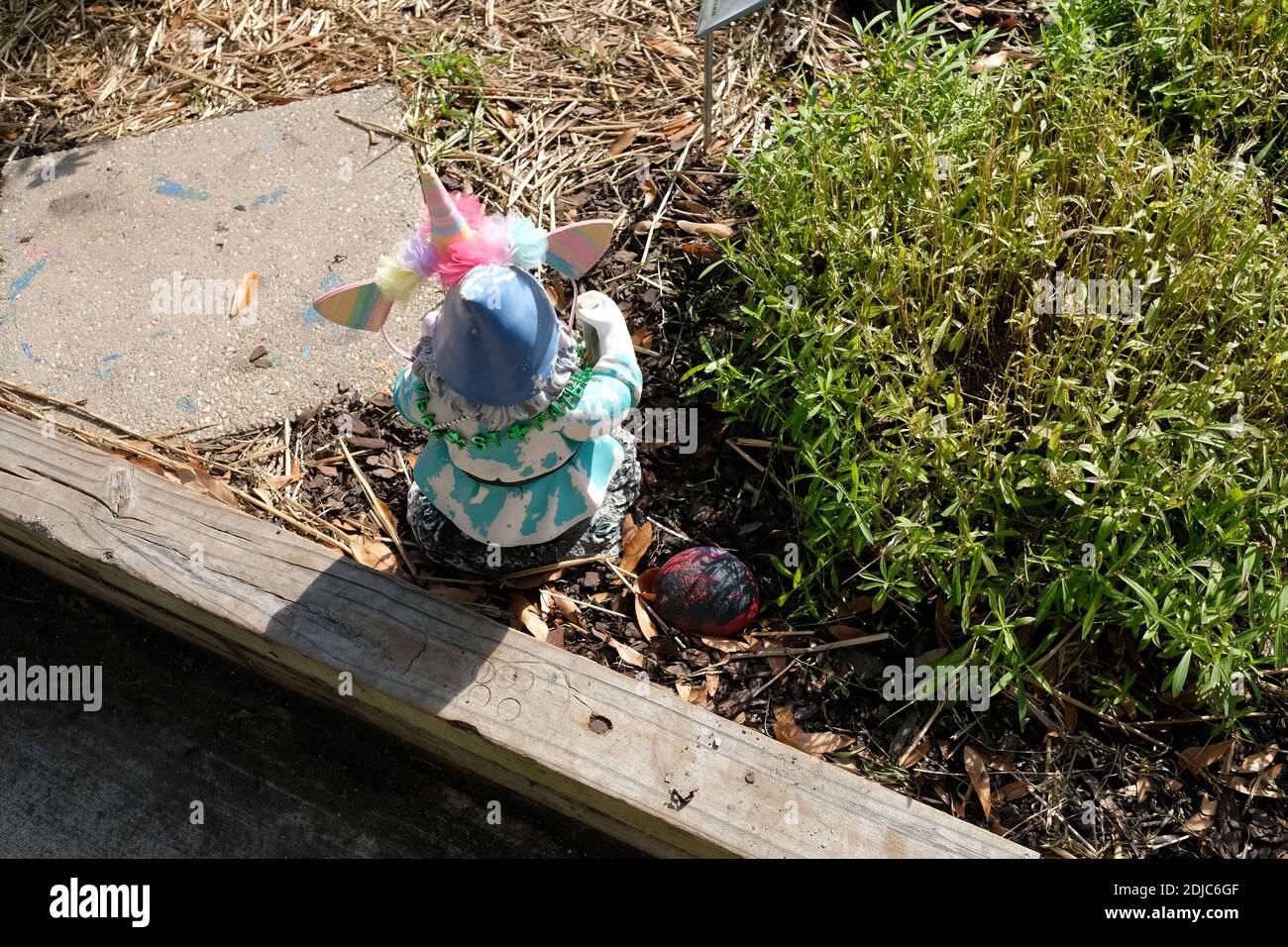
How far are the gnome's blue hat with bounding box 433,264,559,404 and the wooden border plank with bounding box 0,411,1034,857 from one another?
606mm

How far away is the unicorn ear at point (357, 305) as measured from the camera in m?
2.05

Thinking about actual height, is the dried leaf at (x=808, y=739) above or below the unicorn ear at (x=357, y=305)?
below

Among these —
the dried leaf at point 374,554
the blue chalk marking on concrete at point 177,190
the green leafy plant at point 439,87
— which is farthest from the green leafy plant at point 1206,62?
the blue chalk marking on concrete at point 177,190

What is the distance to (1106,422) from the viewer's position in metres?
2.51

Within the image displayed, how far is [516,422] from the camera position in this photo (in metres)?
2.10

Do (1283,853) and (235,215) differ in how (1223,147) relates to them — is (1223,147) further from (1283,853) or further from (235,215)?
(235,215)

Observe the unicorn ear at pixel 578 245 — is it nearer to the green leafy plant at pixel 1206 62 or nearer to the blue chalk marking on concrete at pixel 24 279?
the green leafy plant at pixel 1206 62

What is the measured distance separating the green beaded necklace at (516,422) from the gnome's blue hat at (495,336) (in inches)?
3.7

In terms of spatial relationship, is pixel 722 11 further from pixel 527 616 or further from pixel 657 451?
pixel 527 616

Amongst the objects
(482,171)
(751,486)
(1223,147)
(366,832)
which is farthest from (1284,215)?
(366,832)

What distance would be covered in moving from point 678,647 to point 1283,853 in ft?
4.48

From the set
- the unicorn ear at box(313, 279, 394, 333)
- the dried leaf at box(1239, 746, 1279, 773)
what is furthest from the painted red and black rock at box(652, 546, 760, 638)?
the dried leaf at box(1239, 746, 1279, 773)

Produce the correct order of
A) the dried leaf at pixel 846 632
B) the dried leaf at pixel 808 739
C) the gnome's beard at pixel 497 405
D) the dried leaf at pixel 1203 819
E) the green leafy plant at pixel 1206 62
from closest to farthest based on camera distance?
1. the gnome's beard at pixel 497 405
2. the dried leaf at pixel 1203 819
3. the dried leaf at pixel 808 739
4. the dried leaf at pixel 846 632
5. the green leafy plant at pixel 1206 62

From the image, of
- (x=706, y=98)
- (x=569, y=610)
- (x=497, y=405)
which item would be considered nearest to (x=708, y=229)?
(x=706, y=98)
